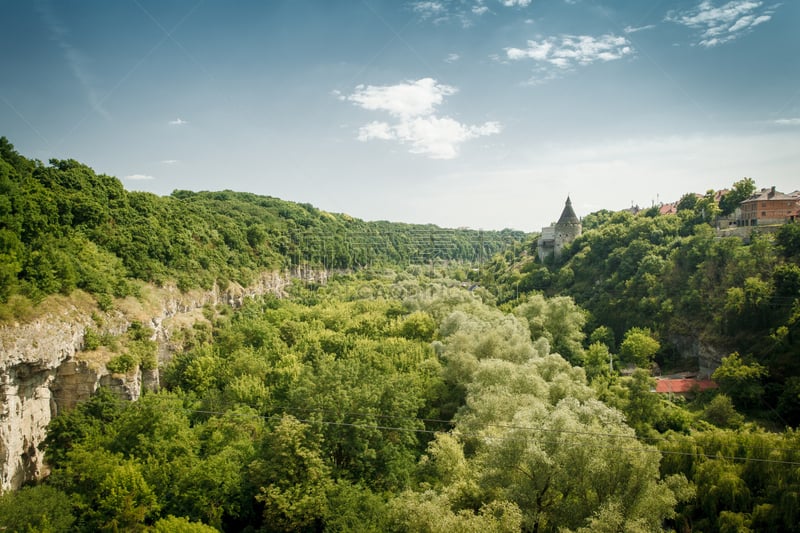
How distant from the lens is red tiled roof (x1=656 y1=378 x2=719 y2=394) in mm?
36441

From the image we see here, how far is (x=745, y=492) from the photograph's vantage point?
60.6 feet

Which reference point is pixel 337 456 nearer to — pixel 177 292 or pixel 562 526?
pixel 562 526

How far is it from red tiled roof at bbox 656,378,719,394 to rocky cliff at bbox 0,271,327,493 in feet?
130

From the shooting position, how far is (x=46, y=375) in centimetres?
2328

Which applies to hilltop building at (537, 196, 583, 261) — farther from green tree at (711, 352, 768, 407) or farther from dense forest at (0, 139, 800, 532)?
green tree at (711, 352, 768, 407)

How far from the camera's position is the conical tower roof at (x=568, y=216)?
84250mm

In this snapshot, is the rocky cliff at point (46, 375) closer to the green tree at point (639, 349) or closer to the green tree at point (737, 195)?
the green tree at point (639, 349)

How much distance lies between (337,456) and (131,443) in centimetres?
1035

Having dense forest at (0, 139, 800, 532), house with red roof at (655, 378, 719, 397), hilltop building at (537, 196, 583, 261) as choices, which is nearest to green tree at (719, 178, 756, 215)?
dense forest at (0, 139, 800, 532)

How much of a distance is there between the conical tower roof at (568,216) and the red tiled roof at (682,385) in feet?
160

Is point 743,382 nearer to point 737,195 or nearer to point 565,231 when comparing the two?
point 737,195

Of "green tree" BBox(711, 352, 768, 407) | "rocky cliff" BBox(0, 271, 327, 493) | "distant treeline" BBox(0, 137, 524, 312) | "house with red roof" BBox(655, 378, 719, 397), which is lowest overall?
"house with red roof" BBox(655, 378, 719, 397)

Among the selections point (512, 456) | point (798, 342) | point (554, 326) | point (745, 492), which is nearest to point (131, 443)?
point (512, 456)

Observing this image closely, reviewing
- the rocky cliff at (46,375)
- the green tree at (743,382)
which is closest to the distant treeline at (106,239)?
the rocky cliff at (46,375)
